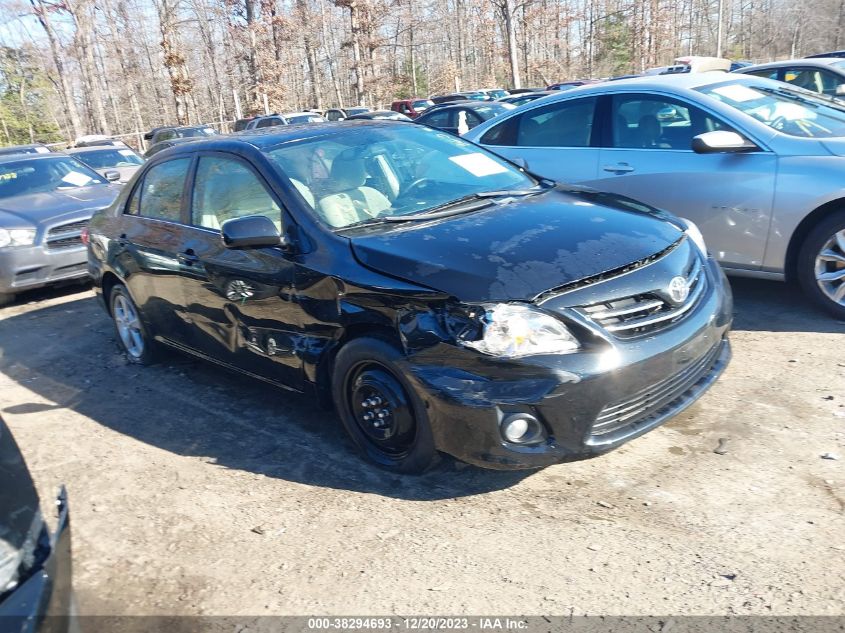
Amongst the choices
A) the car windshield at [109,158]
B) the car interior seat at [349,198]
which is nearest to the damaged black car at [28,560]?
the car interior seat at [349,198]

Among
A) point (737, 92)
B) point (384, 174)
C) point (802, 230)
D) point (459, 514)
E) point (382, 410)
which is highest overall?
point (737, 92)

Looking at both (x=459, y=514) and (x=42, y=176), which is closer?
(x=459, y=514)

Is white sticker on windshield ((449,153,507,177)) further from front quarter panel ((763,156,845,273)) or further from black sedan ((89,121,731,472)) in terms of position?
front quarter panel ((763,156,845,273))

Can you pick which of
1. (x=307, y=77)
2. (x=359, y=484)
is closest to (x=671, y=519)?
(x=359, y=484)

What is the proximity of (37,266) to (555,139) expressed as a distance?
5.71 metres

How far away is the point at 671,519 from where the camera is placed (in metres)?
3.01

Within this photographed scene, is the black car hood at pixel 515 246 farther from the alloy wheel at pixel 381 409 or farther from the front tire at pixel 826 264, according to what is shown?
the front tire at pixel 826 264

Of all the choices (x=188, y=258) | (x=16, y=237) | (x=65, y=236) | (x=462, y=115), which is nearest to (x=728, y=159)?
(x=188, y=258)

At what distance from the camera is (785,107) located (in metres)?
5.51

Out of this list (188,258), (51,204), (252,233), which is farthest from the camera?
(51,204)

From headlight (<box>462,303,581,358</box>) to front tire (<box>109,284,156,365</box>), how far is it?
3342 millimetres

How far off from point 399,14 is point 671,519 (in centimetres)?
4778

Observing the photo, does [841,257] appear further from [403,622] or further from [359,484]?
[403,622]

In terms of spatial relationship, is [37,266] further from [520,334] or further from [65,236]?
[520,334]
